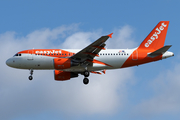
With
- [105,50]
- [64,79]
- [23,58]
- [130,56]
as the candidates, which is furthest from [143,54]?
[23,58]

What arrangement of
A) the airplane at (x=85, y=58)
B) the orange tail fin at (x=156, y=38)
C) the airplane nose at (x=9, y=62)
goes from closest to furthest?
the airplane at (x=85, y=58) < the airplane nose at (x=9, y=62) < the orange tail fin at (x=156, y=38)

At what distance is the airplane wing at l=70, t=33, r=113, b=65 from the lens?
4432cm

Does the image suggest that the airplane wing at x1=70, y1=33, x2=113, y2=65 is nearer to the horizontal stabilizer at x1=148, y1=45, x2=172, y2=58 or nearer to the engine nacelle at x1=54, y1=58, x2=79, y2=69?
the engine nacelle at x1=54, y1=58, x2=79, y2=69

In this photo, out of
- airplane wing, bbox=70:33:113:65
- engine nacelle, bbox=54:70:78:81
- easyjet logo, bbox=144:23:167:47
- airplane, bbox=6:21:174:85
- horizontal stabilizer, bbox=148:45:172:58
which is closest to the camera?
airplane wing, bbox=70:33:113:65

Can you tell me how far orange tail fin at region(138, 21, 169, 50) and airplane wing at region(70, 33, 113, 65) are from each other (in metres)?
6.82

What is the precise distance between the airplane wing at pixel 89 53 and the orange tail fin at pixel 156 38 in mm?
6820

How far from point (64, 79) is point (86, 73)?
4.96 m

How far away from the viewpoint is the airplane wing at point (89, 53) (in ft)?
145

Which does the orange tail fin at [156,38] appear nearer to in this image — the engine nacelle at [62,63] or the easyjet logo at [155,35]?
the easyjet logo at [155,35]

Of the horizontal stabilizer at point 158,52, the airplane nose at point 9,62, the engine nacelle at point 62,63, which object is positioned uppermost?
the horizontal stabilizer at point 158,52

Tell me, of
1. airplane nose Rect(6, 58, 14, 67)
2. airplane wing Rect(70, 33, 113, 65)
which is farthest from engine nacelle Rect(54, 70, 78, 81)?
airplane nose Rect(6, 58, 14, 67)

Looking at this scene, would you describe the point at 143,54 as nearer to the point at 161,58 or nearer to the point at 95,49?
the point at 161,58

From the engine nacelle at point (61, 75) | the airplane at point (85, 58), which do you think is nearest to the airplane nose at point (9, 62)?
the airplane at point (85, 58)

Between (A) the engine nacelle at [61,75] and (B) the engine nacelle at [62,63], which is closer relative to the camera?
(B) the engine nacelle at [62,63]
